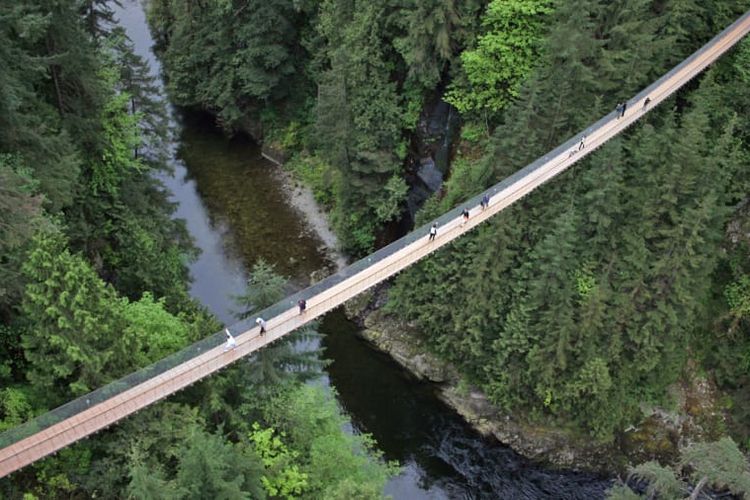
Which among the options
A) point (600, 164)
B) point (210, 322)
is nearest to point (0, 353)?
point (210, 322)

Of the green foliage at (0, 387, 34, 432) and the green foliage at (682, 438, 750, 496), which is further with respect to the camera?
the green foliage at (682, 438, 750, 496)

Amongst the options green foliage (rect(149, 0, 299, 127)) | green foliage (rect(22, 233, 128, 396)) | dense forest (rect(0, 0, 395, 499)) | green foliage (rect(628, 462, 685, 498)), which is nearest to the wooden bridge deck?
dense forest (rect(0, 0, 395, 499))

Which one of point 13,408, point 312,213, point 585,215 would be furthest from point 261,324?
point 312,213

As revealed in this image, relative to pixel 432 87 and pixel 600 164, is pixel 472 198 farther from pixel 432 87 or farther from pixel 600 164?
pixel 432 87

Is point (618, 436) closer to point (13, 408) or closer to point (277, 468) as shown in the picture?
point (277, 468)

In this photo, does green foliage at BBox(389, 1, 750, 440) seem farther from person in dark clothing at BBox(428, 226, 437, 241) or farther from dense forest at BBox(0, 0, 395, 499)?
dense forest at BBox(0, 0, 395, 499)

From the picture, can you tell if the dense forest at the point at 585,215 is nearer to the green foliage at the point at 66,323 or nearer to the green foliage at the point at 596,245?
the green foliage at the point at 596,245
